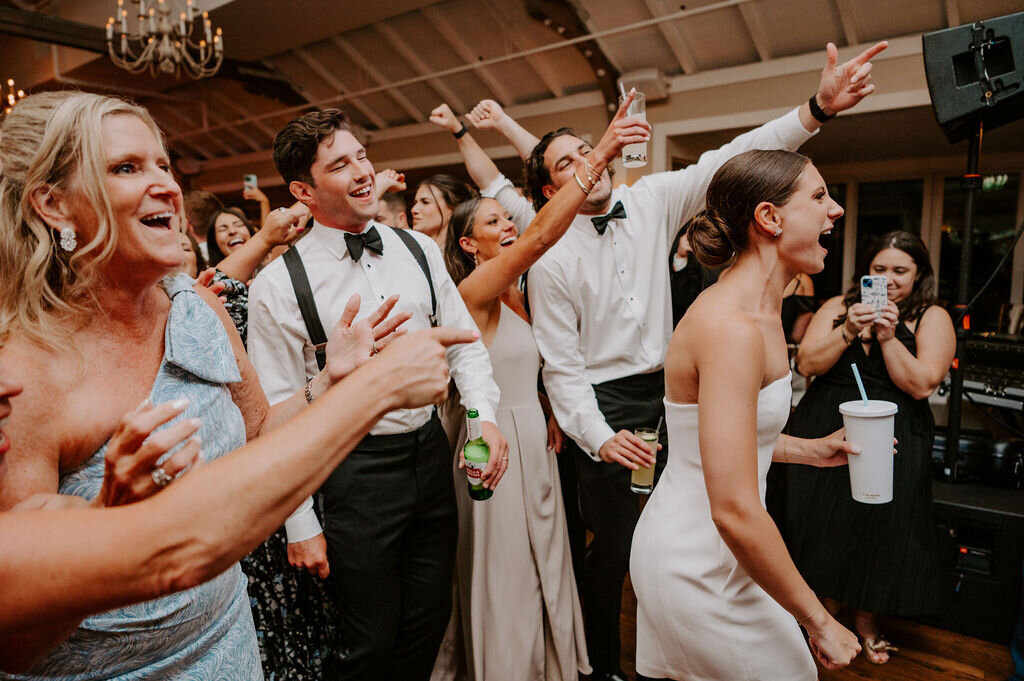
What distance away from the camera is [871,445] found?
1529 mm

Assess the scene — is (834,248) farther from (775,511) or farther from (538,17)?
(775,511)

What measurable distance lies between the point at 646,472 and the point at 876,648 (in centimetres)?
149

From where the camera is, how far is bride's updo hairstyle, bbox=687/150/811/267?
4.49ft

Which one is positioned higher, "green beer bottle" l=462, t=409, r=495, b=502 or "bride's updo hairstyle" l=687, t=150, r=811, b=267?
"bride's updo hairstyle" l=687, t=150, r=811, b=267

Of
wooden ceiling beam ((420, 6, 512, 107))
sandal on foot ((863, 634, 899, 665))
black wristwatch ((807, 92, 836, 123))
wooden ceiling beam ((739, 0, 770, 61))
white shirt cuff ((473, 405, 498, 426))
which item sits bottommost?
sandal on foot ((863, 634, 899, 665))

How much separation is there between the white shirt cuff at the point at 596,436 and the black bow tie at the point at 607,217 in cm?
68

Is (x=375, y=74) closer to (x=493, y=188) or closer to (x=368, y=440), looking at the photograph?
(x=493, y=188)

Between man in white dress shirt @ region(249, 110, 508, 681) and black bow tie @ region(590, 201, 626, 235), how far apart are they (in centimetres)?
60

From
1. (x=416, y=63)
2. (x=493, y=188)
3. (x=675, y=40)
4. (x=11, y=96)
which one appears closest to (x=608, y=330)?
(x=493, y=188)

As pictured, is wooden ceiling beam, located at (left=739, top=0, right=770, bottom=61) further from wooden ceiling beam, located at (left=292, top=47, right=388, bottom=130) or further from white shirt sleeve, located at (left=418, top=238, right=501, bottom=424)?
wooden ceiling beam, located at (left=292, top=47, right=388, bottom=130)

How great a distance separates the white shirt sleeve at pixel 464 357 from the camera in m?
1.96

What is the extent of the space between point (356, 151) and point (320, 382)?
92 cm

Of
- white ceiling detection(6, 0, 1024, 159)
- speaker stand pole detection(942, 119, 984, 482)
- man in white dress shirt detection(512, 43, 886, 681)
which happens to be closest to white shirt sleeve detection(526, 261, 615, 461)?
man in white dress shirt detection(512, 43, 886, 681)

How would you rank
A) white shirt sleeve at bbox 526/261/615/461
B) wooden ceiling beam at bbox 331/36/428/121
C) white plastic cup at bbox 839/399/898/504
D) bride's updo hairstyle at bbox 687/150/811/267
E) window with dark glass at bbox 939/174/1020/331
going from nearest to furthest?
bride's updo hairstyle at bbox 687/150/811/267 → white plastic cup at bbox 839/399/898/504 → white shirt sleeve at bbox 526/261/615/461 → window with dark glass at bbox 939/174/1020/331 → wooden ceiling beam at bbox 331/36/428/121
